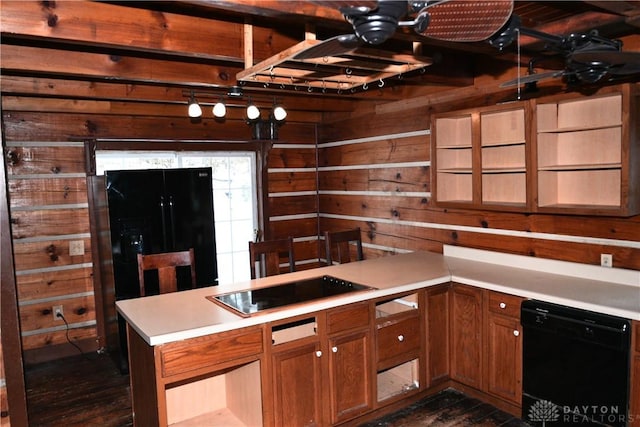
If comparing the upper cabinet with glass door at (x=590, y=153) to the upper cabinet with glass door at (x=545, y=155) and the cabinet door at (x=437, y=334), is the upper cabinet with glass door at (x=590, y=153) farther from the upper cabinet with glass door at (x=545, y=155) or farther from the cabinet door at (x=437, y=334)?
the cabinet door at (x=437, y=334)

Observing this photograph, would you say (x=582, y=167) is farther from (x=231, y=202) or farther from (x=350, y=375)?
(x=231, y=202)

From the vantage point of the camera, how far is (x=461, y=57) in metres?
3.70

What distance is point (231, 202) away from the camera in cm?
532

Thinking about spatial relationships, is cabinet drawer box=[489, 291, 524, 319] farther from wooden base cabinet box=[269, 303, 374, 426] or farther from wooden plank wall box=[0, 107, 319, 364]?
wooden plank wall box=[0, 107, 319, 364]

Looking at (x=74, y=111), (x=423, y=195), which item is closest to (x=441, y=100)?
(x=423, y=195)

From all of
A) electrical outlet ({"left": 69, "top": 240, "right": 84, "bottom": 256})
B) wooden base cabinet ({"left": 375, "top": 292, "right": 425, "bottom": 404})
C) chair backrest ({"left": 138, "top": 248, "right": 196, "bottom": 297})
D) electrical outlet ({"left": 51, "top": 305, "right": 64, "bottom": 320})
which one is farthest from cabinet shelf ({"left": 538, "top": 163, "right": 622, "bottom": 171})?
electrical outlet ({"left": 51, "top": 305, "right": 64, "bottom": 320})

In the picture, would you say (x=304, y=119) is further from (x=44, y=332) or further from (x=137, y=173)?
(x=44, y=332)

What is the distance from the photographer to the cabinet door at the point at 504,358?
3.10m

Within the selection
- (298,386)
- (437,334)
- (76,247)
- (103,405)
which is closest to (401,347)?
(437,334)

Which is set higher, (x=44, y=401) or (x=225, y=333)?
(x=225, y=333)

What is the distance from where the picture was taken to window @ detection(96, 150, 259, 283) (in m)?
5.13

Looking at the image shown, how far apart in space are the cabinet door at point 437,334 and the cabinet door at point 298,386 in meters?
0.97

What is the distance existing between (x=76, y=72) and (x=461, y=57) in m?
2.73

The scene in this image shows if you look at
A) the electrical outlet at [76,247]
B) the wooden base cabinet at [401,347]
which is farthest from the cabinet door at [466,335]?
the electrical outlet at [76,247]
